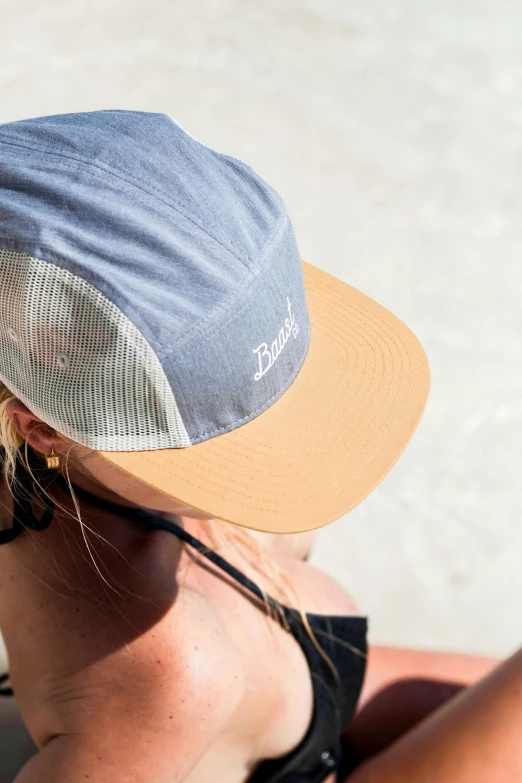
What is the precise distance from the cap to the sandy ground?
37.7 inches

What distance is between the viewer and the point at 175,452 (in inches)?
26.4

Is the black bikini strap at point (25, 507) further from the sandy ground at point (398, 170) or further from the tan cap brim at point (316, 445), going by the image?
the sandy ground at point (398, 170)

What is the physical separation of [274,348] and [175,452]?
0.13 meters

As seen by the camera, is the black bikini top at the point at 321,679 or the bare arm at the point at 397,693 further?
the bare arm at the point at 397,693

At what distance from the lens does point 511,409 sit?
1780 millimetres

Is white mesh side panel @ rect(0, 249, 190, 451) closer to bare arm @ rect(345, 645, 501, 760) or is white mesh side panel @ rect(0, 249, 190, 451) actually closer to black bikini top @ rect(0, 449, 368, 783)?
black bikini top @ rect(0, 449, 368, 783)

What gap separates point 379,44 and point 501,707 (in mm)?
2069

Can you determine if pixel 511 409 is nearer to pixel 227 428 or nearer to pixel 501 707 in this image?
pixel 501 707

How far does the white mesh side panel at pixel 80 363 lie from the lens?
598 mm

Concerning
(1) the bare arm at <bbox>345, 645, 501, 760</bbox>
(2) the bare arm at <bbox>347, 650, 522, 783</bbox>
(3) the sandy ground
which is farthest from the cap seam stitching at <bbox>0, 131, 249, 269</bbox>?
(3) the sandy ground

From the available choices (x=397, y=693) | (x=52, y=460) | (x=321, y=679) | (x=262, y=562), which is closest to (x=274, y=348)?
(x=52, y=460)

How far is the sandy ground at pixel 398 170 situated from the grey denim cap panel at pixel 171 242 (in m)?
1.04

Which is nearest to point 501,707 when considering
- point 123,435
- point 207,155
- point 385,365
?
point 385,365


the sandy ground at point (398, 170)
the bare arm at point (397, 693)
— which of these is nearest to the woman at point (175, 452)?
the bare arm at point (397, 693)
